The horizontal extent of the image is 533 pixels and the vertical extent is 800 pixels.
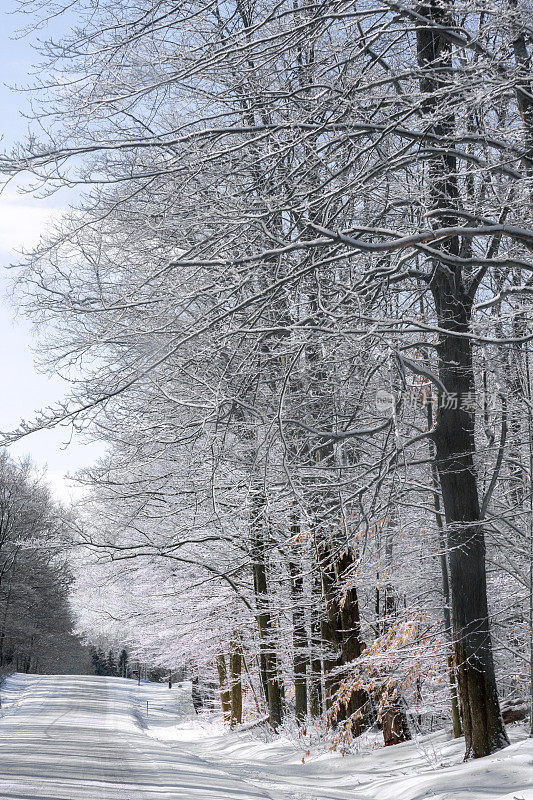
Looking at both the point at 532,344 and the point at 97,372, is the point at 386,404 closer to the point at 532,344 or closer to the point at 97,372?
the point at 532,344

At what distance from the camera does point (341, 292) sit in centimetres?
811

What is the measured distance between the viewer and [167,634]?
2102 cm

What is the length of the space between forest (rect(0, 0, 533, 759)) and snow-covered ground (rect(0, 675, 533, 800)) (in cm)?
71

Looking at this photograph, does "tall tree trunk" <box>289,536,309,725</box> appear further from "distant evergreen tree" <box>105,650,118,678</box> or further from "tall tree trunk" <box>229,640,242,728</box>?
"distant evergreen tree" <box>105,650,118,678</box>

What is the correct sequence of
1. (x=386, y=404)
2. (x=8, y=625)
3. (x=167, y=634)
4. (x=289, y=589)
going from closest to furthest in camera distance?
(x=386, y=404) → (x=289, y=589) → (x=167, y=634) → (x=8, y=625)

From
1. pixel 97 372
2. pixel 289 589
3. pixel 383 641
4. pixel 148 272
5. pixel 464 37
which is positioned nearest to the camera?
pixel 464 37

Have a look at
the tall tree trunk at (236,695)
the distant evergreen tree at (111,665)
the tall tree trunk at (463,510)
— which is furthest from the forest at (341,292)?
the distant evergreen tree at (111,665)

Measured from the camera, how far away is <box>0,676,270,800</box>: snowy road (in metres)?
8.53

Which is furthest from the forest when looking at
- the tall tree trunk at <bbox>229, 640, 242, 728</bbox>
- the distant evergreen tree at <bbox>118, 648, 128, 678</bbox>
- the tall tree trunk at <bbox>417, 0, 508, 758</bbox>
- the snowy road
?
the distant evergreen tree at <bbox>118, 648, 128, 678</bbox>

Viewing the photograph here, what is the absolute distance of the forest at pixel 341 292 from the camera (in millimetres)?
6418

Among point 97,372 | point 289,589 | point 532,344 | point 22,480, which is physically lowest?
point 289,589

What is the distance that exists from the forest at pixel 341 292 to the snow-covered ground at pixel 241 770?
71 cm

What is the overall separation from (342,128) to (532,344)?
3.52 m

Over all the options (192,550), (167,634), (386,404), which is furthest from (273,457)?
(167,634)
